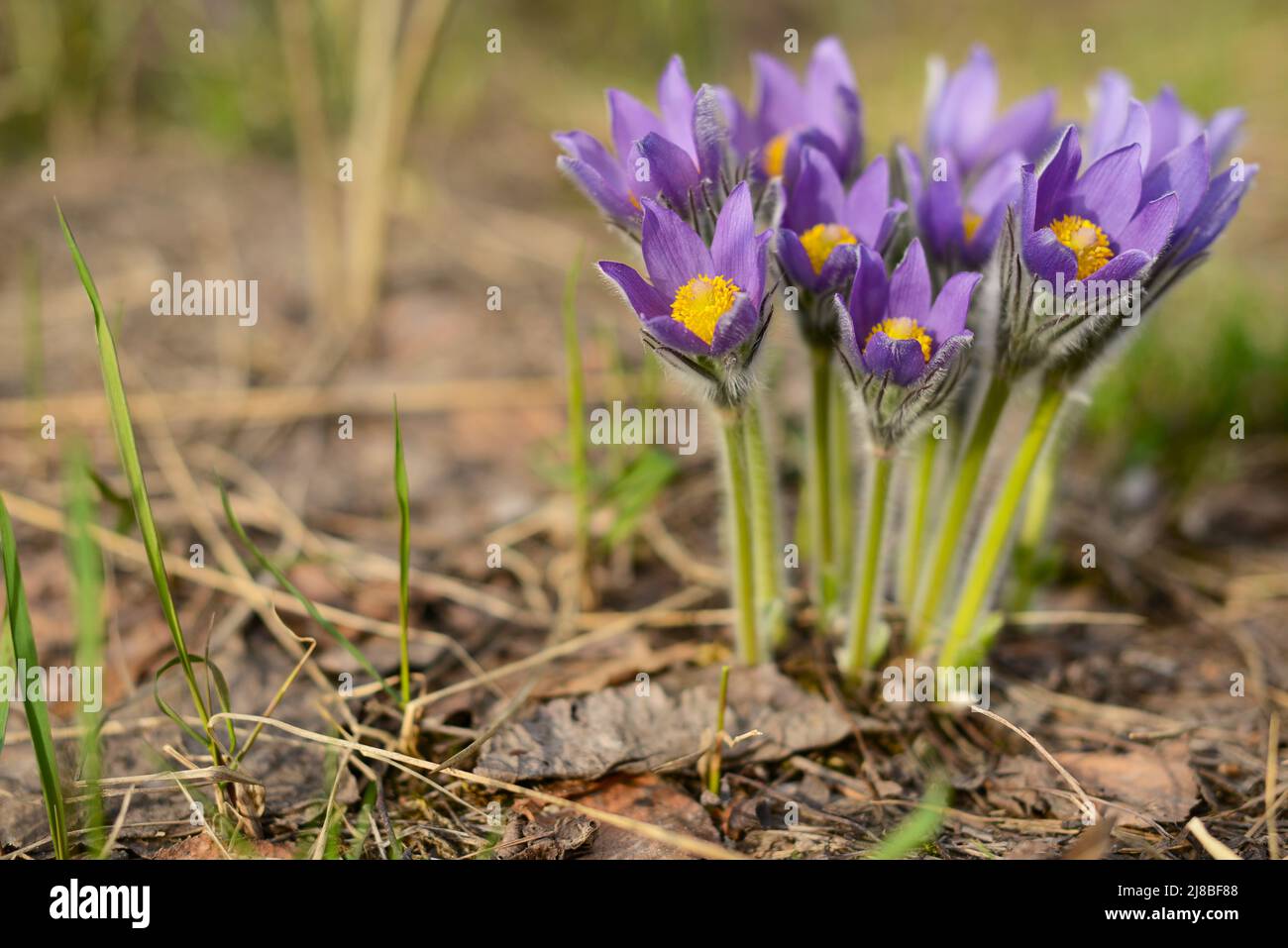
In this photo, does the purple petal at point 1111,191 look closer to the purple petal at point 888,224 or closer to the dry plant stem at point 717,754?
the purple petal at point 888,224

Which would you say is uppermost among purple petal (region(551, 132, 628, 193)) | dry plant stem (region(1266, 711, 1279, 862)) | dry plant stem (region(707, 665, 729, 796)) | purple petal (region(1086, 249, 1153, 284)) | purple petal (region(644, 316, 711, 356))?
purple petal (region(551, 132, 628, 193))

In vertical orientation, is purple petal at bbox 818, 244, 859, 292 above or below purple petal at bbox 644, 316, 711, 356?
above

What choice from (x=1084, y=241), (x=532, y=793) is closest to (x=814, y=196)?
(x=1084, y=241)

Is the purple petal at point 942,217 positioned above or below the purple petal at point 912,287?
above

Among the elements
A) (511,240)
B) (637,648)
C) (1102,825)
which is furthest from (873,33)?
(1102,825)

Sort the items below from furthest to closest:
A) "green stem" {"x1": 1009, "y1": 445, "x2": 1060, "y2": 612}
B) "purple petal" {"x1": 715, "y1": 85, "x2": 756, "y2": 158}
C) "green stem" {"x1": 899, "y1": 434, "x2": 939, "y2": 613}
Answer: "green stem" {"x1": 1009, "y1": 445, "x2": 1060, "y2": 612}, "green stem" {"x1": 899, "y1": 434, "x2": 939, "y2": 613}, "purple petal" {"x1": 715, "y1": 85, "x2": 756, "y2": 158}

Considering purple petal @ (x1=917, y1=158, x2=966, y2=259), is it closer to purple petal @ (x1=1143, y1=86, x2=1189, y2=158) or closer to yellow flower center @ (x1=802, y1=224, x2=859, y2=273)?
yellow flower center @ (x1=802, y1=224, x2=859, y2=273)

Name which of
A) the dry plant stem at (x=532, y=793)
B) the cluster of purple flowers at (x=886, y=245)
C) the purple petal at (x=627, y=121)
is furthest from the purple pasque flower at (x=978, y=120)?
the dry plant stem at (x=532, y=793)

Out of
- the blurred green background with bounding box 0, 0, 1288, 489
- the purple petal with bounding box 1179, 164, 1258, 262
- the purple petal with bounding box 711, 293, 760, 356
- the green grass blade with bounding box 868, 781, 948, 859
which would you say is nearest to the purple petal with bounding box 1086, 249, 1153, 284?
the purple petal with bounding box 1179, 164, 1258, 262
